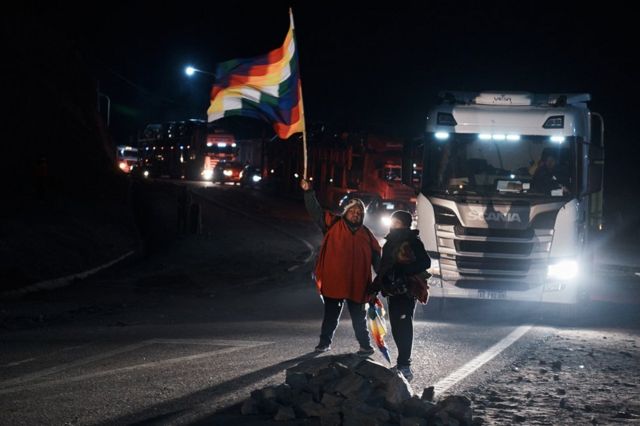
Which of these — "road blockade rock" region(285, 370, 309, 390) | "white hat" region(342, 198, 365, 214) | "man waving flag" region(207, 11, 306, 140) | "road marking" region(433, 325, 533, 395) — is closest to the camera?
"road blockade rock" region(285, 370, 309, 390)

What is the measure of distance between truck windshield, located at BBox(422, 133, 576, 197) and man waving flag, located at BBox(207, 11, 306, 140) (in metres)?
2.88

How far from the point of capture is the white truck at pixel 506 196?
14.0 metres

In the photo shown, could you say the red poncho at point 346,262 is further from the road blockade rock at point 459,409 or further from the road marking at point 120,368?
the road blockade rock at point 459,409

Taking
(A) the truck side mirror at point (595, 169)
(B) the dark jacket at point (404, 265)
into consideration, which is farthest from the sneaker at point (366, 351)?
(A) the truck side mirror at point (595, 169)

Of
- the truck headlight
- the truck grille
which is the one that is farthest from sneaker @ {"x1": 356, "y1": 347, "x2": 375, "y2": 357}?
the truck headlight

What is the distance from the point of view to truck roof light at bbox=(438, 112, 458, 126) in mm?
14797

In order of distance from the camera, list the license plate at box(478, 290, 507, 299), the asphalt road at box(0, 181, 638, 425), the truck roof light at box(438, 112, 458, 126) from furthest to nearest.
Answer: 1. the truck roof light at box(438, 112, 458, 126)
2. the license plate at box(478, 290, 507, 299)
3. the asphalt road at box(0, 181, 638, 425)

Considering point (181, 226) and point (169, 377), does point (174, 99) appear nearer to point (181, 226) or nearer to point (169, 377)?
point (181, 226)

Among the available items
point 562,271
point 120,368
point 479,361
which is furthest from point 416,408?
point 562,271

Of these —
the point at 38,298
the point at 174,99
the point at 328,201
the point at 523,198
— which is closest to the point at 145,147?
the point at 174,99

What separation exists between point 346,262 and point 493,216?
15.1ft

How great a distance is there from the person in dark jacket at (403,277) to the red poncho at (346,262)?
582mm

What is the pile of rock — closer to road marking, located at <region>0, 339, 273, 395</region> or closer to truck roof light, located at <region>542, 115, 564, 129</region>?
road marking, located at <region>0, 339, 273, 395</region>

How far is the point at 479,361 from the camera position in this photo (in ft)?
33.6
